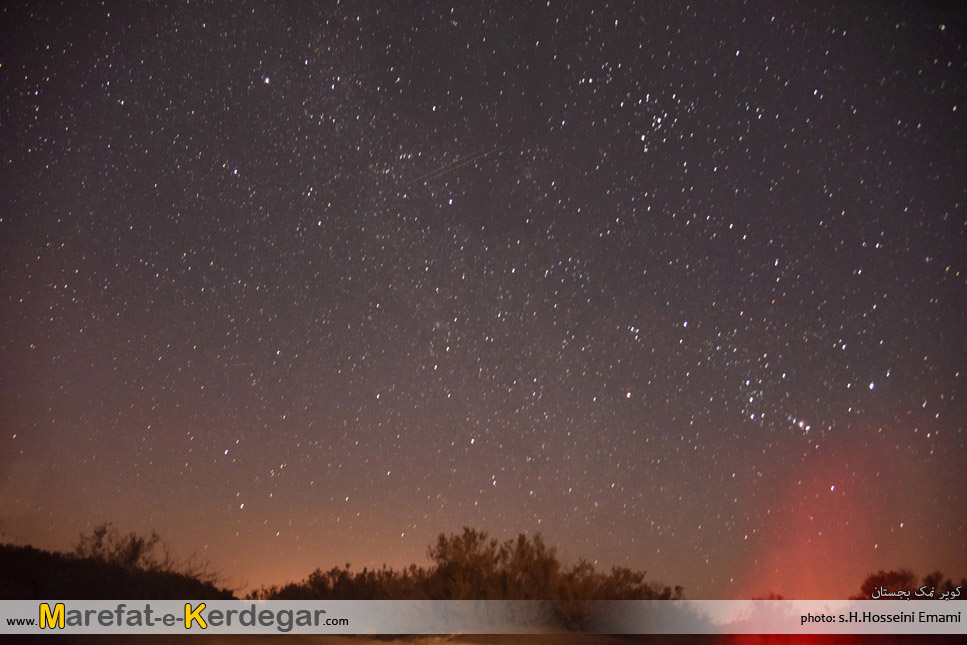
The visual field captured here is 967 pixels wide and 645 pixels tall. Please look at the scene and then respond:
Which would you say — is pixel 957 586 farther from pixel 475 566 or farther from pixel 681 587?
pixel 475 566

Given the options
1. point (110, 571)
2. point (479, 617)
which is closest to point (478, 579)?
point (479, 617)

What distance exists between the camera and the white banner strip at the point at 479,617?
20.9ft

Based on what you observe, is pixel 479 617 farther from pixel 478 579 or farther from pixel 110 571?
pixel 110 571

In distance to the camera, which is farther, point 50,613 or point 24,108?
point 24,108

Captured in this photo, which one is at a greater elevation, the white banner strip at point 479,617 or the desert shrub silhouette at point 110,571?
the desert shrub silhouette at point 110,571

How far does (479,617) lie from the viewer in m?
6.95

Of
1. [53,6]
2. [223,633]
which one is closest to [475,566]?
[223,633]

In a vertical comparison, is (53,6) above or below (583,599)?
above

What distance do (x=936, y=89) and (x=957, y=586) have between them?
17.4ft

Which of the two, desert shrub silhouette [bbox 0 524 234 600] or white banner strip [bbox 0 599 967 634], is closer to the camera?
white banner strip [bbox 0 599 967 634]

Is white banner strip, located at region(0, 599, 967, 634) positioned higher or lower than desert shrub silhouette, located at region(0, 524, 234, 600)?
lower

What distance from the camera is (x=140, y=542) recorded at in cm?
764

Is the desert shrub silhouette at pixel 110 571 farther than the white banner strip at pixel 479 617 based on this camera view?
Yes

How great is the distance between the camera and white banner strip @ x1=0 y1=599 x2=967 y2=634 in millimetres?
6359
